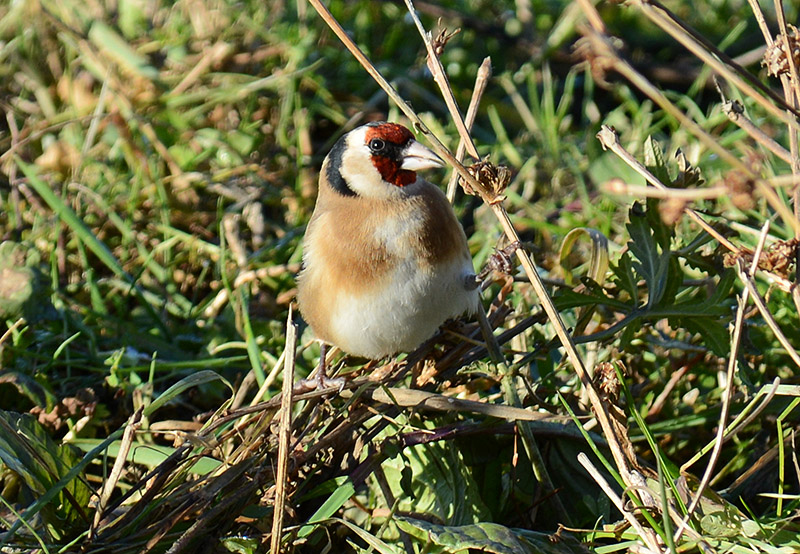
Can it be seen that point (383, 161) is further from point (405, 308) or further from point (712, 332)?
point (712, 332)

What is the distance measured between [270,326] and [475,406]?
118 centimetres

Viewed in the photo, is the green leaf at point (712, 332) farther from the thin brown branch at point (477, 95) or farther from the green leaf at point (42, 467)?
the green leaf at point (42, 467)

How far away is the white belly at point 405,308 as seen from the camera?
108 inches

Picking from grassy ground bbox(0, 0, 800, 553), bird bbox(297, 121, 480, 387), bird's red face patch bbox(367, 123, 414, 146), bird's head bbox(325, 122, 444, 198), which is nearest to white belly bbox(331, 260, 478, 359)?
bird bbox(297, 121, 480, 387)

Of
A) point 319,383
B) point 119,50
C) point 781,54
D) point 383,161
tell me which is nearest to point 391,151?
point 383,161

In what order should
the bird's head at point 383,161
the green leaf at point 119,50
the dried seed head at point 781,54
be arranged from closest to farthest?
the dried seed head at point 781,54
the bird's head at point 383,161
the green leaf at point 119,50

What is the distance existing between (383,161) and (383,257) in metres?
0.36

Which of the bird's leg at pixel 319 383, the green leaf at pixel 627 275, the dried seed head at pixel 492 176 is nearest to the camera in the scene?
the dried seed head at pixel 492 176

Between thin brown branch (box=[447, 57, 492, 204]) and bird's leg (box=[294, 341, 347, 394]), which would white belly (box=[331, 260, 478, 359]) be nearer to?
bird's leg (box=[294, 341, 347, 394])

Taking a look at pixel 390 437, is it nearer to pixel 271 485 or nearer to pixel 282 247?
pixel 271 485

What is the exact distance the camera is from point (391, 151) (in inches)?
118

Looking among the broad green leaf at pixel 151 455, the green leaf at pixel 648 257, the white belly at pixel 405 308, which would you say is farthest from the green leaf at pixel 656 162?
the broad green leaf at pixel 151 455

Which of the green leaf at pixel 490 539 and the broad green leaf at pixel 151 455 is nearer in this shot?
the green leaf at pixel 490 539

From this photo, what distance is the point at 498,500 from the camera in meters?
2.72
